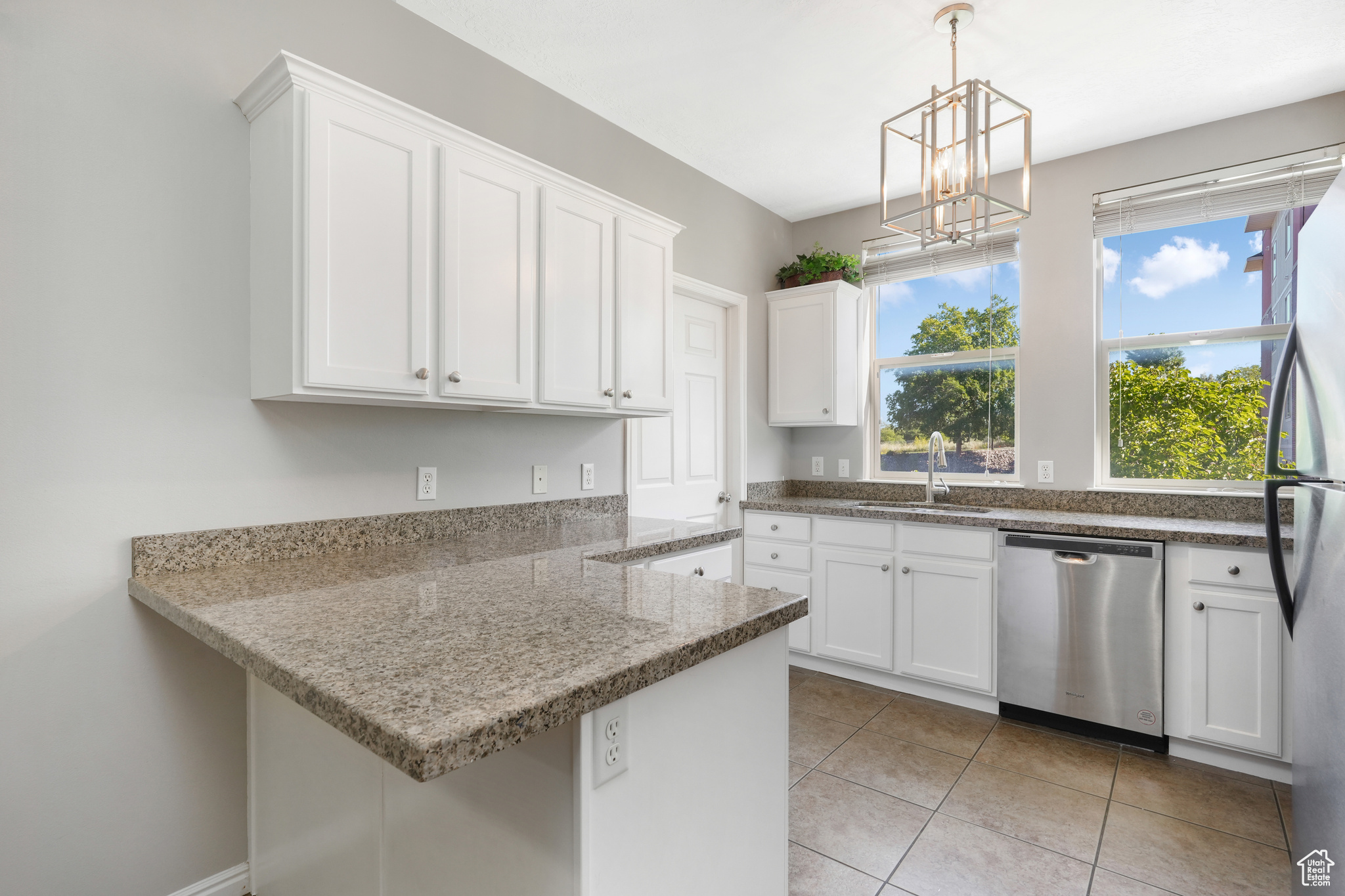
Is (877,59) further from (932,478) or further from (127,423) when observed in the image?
(127,423)

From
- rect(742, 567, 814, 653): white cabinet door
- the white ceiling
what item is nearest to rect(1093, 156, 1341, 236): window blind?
the white ceiling

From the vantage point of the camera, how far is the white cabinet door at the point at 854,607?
10.2 feet

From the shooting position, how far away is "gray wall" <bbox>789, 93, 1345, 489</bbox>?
9.50 feet

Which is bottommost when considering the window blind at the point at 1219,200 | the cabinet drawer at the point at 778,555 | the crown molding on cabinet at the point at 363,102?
the cabinet drawer at the point at 778,555

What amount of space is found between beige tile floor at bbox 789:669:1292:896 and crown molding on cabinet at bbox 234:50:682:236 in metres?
2.27

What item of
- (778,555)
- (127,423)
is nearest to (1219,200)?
(778,555)

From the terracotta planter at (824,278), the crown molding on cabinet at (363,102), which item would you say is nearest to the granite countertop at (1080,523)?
the terracotta planter at (824,278)

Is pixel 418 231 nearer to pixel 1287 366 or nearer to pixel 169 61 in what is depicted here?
pixel 169 61

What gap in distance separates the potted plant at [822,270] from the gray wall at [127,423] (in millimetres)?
2512

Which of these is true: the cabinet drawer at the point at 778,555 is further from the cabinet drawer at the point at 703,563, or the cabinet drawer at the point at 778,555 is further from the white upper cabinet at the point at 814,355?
the cabinet drawer at the point at 703,563

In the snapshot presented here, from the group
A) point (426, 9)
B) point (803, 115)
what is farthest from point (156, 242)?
point (803, 115)

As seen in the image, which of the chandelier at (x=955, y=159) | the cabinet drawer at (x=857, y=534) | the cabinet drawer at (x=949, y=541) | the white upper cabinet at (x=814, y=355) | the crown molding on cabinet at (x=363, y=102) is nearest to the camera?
the crown molding on cabinet at (x=363, y=102)

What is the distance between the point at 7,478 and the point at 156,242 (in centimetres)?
64

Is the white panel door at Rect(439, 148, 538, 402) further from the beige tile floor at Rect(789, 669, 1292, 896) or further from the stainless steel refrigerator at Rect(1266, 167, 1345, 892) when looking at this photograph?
the stainless steel refrigerator at Rect(1266, 167, 1345, 892)
